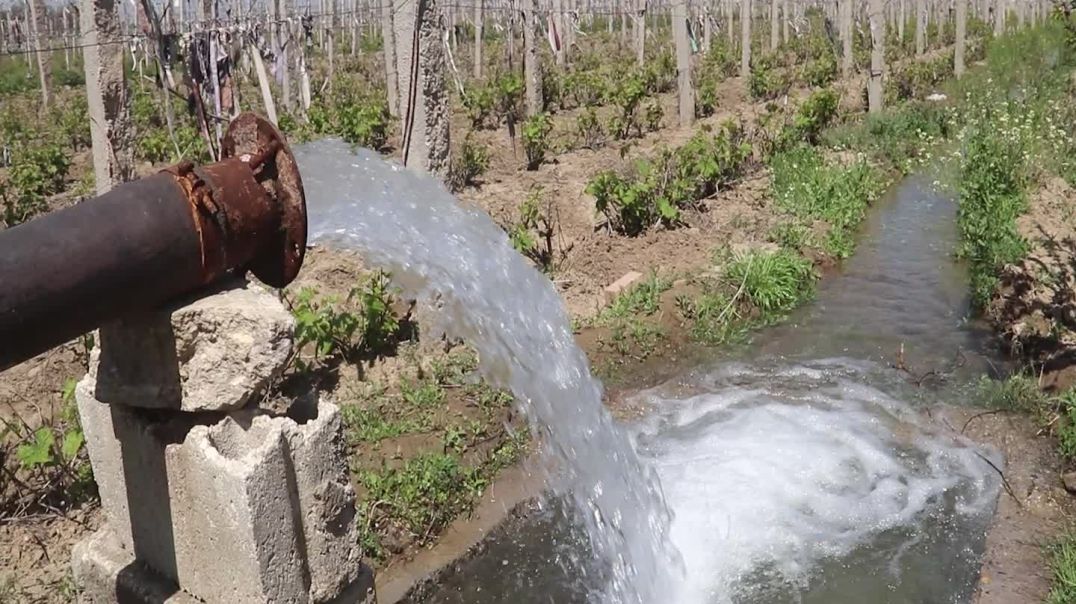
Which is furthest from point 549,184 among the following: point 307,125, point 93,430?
point 93,430

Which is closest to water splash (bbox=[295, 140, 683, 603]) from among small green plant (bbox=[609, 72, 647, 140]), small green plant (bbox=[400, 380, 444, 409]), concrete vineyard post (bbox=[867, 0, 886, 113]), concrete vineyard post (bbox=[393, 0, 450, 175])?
small green plant (bbox=[400, 380, 444, 409])

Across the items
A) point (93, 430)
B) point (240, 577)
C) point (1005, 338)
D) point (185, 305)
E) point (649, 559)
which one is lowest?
point (649, 559)

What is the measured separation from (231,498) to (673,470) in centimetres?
340

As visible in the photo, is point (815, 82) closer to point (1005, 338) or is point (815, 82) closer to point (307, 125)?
point (307, 125)

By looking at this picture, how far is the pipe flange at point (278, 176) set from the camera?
199 centimetres

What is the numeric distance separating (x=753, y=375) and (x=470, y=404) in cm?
207

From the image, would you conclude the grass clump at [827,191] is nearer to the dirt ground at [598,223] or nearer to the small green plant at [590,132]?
the dirt ground at [598,223]

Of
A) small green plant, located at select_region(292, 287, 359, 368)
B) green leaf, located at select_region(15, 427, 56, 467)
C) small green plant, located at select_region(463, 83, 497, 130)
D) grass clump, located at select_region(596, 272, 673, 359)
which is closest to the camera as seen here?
green leaf, located at select_region(15, 427, 56, 467)

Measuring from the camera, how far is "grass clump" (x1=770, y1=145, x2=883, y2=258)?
8562mm

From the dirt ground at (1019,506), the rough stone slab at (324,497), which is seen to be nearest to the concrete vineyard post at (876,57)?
the dirt ground at (1019,506)

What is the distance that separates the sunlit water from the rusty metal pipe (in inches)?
83.0

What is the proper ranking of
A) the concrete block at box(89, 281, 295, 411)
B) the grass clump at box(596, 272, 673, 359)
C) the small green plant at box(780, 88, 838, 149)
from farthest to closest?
1. the small green plant at box(780, 88, 838, 149)
2. the grass clump at box(596, 272, 673, 359)
3. the concrete block at box(89, 281, 295, 411)

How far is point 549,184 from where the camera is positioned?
8641 millimetres

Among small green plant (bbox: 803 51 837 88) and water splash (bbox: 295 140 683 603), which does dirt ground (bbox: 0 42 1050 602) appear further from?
A: small green plant (bbox: 803 51 837 88)
